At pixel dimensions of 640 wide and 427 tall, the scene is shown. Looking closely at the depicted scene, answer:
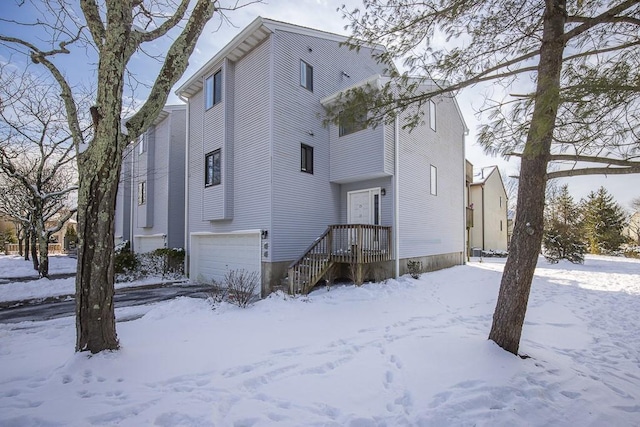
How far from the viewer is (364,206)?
10844 mm

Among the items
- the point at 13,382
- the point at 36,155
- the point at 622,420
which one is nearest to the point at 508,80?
the point at 622,420

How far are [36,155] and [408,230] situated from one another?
1600 centimetres

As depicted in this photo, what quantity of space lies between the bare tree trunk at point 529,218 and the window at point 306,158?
23.0ft

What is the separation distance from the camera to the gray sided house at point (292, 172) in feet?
30.8

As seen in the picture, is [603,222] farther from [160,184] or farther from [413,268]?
[160,184]

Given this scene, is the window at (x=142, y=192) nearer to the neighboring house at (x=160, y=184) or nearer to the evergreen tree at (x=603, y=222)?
the neighboring house at (x=160, y=184)

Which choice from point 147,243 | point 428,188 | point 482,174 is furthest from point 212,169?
point 482,174

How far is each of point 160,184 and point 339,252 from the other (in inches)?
424

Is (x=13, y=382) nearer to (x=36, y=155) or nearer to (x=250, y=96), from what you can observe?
(x=250, y=96)

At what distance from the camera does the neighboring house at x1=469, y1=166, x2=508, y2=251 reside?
22.5m

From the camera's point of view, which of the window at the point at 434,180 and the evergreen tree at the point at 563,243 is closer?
the window at the point at 434,180

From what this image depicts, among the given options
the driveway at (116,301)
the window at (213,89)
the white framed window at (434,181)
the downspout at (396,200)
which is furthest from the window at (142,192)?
the white framed window at (434,181)

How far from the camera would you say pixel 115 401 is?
3.09m

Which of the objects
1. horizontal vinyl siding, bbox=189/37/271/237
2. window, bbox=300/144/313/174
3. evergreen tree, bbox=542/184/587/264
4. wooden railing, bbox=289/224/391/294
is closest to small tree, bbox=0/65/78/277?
horizontal vinyl siding, bbox=189/37/271/237
